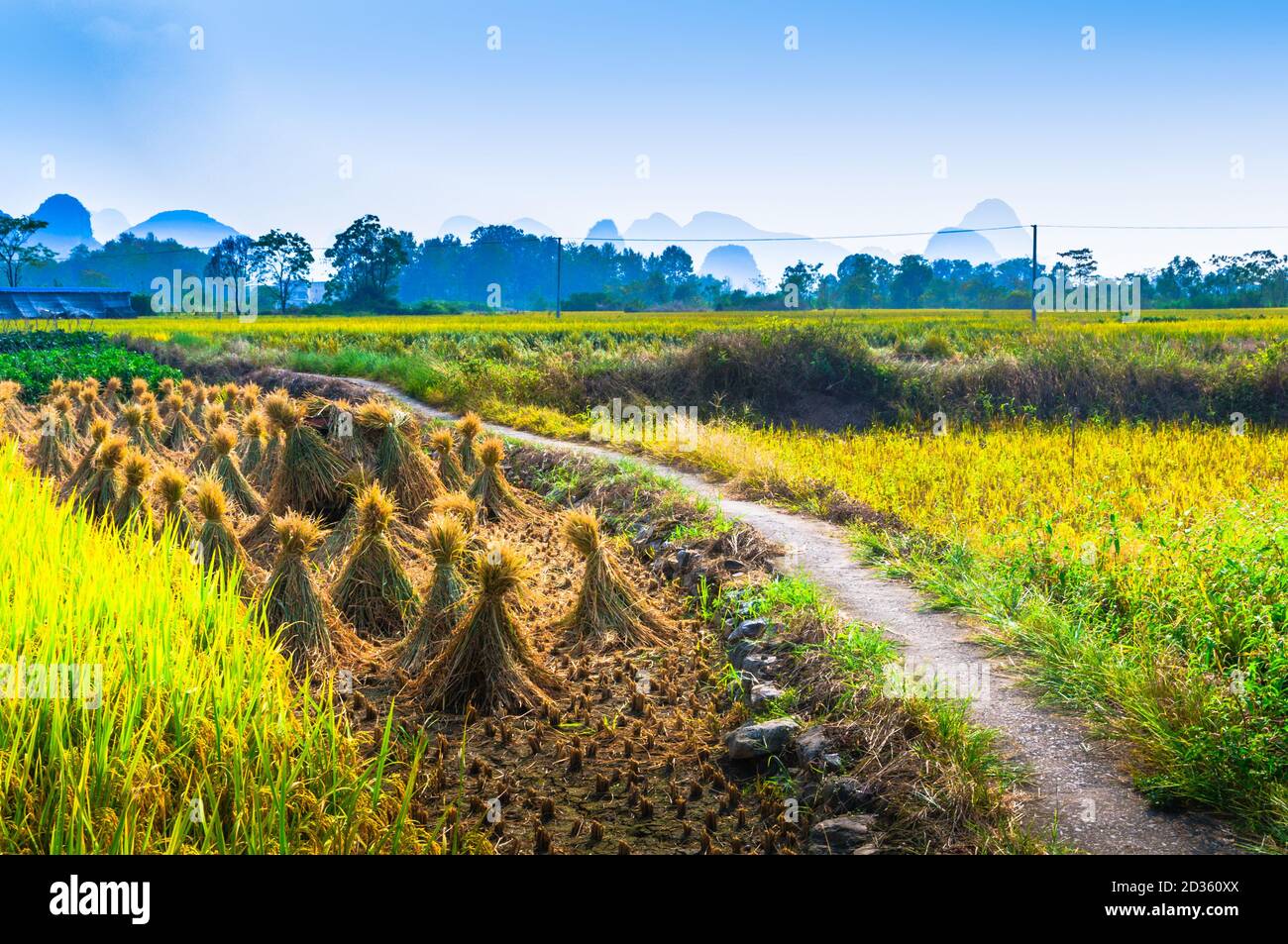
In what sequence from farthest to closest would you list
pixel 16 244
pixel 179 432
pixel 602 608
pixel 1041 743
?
pixel 16 244
pixel 179 432
pixel 602 608
pixel 1041 743

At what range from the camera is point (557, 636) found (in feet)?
20.4

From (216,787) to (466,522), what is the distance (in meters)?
4.28

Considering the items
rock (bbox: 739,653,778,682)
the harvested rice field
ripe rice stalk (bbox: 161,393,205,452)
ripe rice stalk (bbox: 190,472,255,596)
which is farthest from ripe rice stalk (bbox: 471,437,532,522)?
ripe rice stalk (bbox: 161,393,205,452)

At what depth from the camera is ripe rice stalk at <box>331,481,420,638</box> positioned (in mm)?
6332

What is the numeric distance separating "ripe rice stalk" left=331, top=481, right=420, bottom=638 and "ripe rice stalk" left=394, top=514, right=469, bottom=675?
54 cm

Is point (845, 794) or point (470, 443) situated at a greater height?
point (470, 443)

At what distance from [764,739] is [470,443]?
20.0 feet

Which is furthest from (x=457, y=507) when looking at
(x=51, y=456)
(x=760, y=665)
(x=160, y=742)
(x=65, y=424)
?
(x=65, y=424)

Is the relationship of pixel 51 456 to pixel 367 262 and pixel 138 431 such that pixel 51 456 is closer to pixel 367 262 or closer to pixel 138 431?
pixel 138 431

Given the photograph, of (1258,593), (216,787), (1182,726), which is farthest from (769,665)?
(216,787)

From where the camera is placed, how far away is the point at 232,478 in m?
8.65

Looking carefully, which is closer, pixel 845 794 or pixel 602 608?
pixel 845 794

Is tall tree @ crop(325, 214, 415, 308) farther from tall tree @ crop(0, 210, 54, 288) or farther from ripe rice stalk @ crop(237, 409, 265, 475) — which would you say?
ripe rice stalk @ crop(237, 409, 265, 475)
